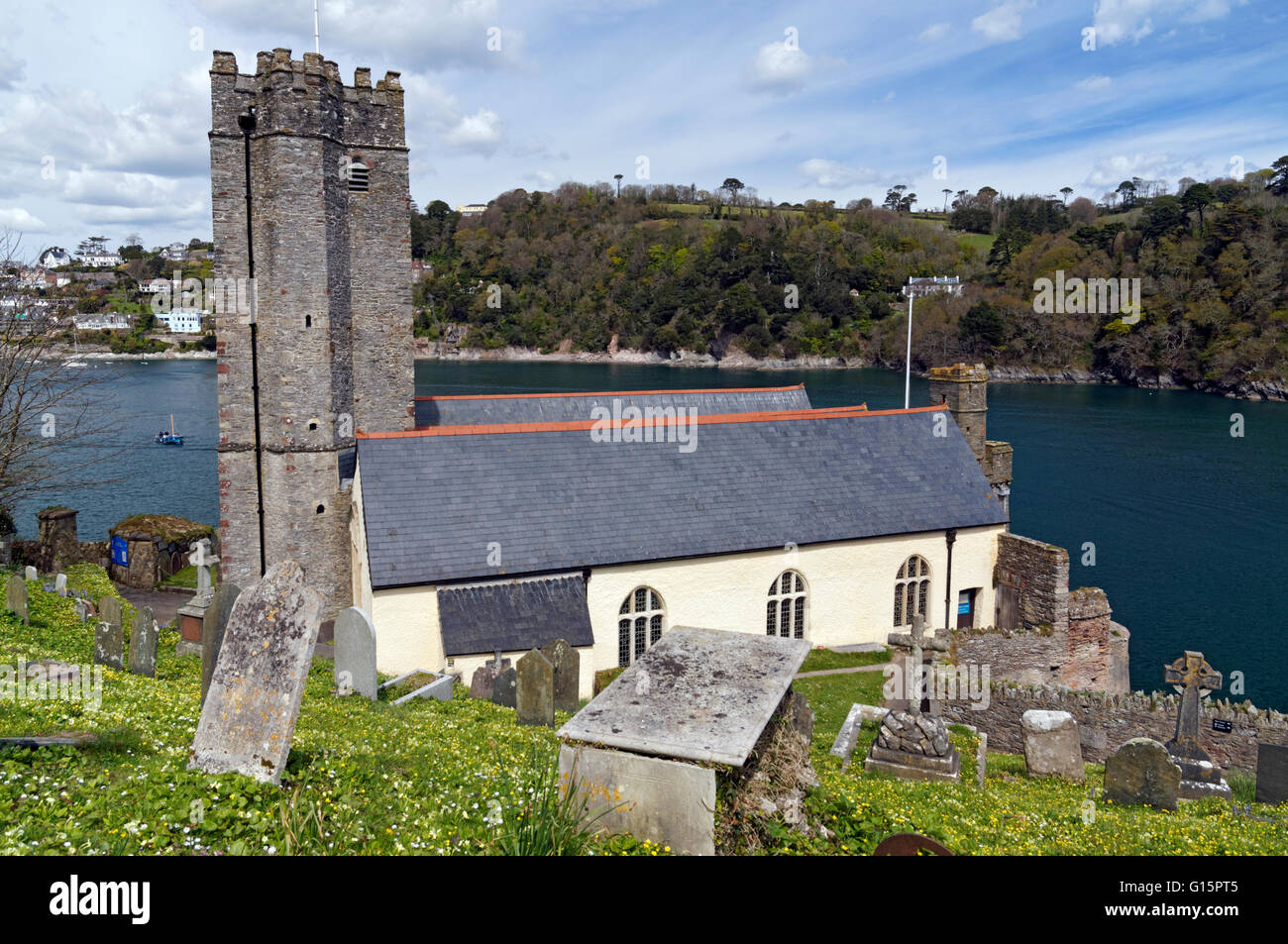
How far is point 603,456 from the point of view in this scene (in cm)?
2461

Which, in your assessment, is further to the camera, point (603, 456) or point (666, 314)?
point (666, 314)

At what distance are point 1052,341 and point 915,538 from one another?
9894 centimetres

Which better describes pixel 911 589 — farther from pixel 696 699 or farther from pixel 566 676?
pixel 696 699

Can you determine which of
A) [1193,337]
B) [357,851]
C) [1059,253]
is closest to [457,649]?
[357,851]

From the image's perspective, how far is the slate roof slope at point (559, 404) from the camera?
30.3m

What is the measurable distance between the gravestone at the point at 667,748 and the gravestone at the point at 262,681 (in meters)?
2.53

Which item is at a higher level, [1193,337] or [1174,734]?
[1193,337]

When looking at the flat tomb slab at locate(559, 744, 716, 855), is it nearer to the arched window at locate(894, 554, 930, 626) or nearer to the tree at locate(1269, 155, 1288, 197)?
the arched window at locate(894, 554, 930, 626)

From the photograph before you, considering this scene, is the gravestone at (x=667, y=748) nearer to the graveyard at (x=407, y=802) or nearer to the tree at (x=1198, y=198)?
the graveyard at (x=407, y=802)

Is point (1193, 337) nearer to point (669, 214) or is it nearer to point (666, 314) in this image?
point (666, 314)

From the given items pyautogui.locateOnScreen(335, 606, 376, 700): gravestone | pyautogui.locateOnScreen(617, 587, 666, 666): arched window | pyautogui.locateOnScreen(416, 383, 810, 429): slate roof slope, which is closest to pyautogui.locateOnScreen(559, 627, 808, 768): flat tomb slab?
pyautogui.locateOnScreen(335, 606, 376, 700): gravestone

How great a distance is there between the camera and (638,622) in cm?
2273
